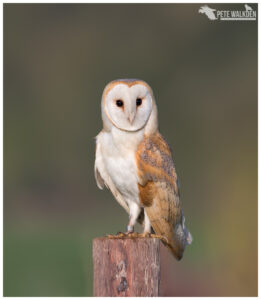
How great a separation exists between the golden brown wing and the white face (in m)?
0.17

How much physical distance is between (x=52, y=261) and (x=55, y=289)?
47.9 inches

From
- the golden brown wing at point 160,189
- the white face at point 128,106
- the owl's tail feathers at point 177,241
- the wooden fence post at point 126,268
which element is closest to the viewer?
the wooden fence post at point 126,268

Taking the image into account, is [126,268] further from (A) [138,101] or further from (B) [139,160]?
(A) [138,101]

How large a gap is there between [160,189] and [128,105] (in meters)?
0.59

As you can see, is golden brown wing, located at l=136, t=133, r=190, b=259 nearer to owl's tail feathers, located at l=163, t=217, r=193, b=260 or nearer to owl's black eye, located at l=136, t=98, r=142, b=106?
owl's tail feathers, located at l=163, t=217, r=193, b=260

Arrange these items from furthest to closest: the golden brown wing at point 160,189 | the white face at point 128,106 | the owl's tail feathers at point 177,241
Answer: the owl's tail feathers at point 177,241 < the golden brown wing at point 160,189 < the white face at point 128,106

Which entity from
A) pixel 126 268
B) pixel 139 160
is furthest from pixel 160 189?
pixel 126 268

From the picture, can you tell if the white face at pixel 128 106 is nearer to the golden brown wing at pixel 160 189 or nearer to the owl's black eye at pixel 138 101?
the owl's black eye at pixel 138 101

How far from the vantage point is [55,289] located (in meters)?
6.91

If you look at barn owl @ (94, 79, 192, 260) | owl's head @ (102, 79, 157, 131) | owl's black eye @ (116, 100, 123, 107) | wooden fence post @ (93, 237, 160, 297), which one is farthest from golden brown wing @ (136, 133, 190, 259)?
wooden fence post @ (93, 237, 160, 297)

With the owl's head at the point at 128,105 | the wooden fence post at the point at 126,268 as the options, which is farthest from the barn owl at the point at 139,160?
the wooden fence post at the point at 126,268

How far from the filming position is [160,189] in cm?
425

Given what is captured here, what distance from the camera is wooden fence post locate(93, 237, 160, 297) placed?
11.6ft

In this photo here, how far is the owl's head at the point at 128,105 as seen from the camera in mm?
4016
